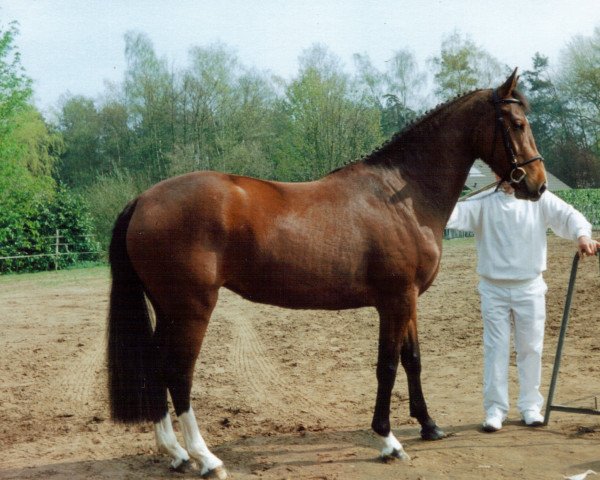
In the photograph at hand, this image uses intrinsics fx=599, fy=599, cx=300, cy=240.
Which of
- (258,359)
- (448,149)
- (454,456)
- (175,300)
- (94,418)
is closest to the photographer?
(175,300)

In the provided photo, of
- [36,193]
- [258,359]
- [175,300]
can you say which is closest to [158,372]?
[175,300]

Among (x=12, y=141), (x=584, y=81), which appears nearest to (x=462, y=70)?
(x=584, y=81)

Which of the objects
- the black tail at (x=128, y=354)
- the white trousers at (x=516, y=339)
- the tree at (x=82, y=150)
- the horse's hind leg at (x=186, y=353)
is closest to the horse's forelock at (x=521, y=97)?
the white trousers at (x=516, y=339)

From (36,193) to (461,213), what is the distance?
22.9m

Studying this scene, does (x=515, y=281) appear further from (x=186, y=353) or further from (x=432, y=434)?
(x=186, y=353)

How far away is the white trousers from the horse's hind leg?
2.21 metres

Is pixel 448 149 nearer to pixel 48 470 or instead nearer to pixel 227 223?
pixel 227 223

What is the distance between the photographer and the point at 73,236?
22953 millimetres

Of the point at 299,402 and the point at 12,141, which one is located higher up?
the point at 12,141

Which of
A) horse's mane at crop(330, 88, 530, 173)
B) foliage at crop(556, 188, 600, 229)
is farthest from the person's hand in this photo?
foliage at crop(556, 188, 600, 229)

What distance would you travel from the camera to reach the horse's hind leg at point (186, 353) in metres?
3.71

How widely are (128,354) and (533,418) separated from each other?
3045 mm

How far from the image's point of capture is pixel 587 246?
437 cm

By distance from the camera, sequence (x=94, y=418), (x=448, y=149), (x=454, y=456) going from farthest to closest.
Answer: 1. (x=94, y=418)
2. (x=448, y=149)
3. (x=454, y=456)
